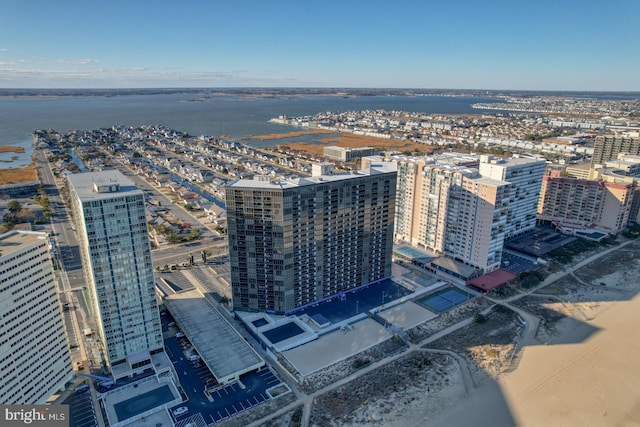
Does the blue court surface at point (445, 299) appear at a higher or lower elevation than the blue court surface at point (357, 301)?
lower

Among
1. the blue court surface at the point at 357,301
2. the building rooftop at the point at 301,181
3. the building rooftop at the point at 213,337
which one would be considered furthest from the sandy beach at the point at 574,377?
the building rooftop at the point at 301,181

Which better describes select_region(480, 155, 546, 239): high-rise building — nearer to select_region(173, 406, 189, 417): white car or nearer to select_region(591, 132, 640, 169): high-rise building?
select_region(591, 132, 640, 169): high-rise building

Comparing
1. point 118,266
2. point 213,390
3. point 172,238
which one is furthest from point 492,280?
point 172,238

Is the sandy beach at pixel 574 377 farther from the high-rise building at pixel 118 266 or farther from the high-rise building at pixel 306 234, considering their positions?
the high-rise building at pixel 118 266

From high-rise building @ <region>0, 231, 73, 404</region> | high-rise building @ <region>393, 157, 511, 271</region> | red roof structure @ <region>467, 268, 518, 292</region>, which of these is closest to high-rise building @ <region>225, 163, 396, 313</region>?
high-rise building @ <region>393, 157, 511, 271</region>

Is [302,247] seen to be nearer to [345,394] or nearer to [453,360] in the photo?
[345,394]

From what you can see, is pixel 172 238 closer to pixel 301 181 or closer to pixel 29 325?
pixel 301 181
